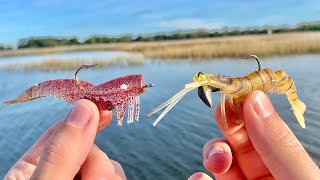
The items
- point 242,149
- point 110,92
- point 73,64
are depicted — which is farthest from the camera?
point 73,64

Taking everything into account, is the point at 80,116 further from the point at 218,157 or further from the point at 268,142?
the point at 268,142

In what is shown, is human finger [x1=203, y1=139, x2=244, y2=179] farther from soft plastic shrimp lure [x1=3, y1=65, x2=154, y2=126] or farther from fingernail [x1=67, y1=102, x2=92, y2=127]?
fingernail [x1=67, y1=102, x2=92, y2=127]

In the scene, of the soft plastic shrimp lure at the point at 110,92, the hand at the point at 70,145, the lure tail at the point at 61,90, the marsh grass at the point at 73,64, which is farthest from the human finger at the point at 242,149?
the marsh grass at the point at 73,64

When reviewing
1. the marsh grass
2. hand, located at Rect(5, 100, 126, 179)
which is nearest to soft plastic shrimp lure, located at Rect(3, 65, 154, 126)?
hand, located at Rect(5, 100, 126, 179)

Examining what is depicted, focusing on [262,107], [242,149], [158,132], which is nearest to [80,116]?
[262,107]

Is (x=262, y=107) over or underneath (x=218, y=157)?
over

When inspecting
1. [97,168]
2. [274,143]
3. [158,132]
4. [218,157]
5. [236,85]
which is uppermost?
[236,85]

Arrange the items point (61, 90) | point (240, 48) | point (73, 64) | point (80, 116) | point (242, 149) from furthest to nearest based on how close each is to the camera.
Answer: point (240, 48)
point (73, 64)
point (242, 149)
point (61, 90)
point (80, 116)
